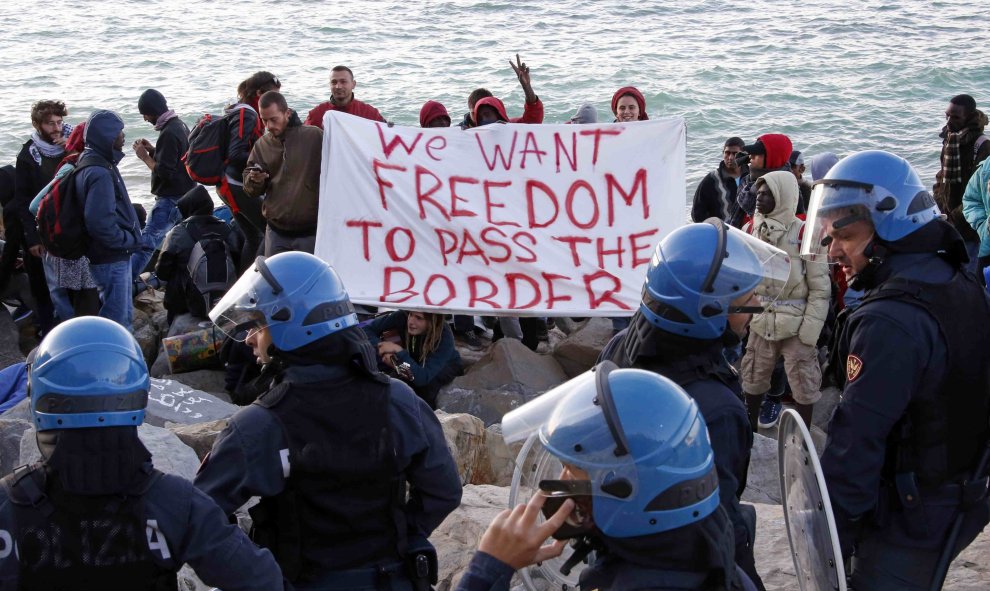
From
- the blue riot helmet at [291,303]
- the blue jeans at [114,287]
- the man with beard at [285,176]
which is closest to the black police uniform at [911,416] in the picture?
the blue riot helmet at [291,303]

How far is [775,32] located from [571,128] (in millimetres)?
19248

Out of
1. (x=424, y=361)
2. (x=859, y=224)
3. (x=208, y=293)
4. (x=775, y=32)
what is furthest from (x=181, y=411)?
(x=775, y=32)

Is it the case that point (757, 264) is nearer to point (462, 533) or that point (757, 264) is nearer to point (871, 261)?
point (871, 261)

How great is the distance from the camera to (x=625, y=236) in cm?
796

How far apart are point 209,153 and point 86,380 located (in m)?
5.70

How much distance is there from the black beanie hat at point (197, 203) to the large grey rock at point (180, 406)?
2.10m

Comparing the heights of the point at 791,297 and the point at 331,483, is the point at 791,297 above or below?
below

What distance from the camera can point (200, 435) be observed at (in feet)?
17.9

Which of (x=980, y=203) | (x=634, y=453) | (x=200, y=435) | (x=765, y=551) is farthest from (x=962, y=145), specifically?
(x=634, y=453)

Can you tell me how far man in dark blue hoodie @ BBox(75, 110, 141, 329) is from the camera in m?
7.50

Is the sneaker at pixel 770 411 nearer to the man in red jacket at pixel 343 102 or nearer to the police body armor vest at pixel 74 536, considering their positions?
the man in red jacket at pixel 343 102

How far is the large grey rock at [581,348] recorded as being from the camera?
26.9ft

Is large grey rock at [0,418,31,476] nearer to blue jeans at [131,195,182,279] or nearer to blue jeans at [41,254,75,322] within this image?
blue jeans at [41,254,75,322]

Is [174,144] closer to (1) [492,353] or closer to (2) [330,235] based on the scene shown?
(2) [330,235]
